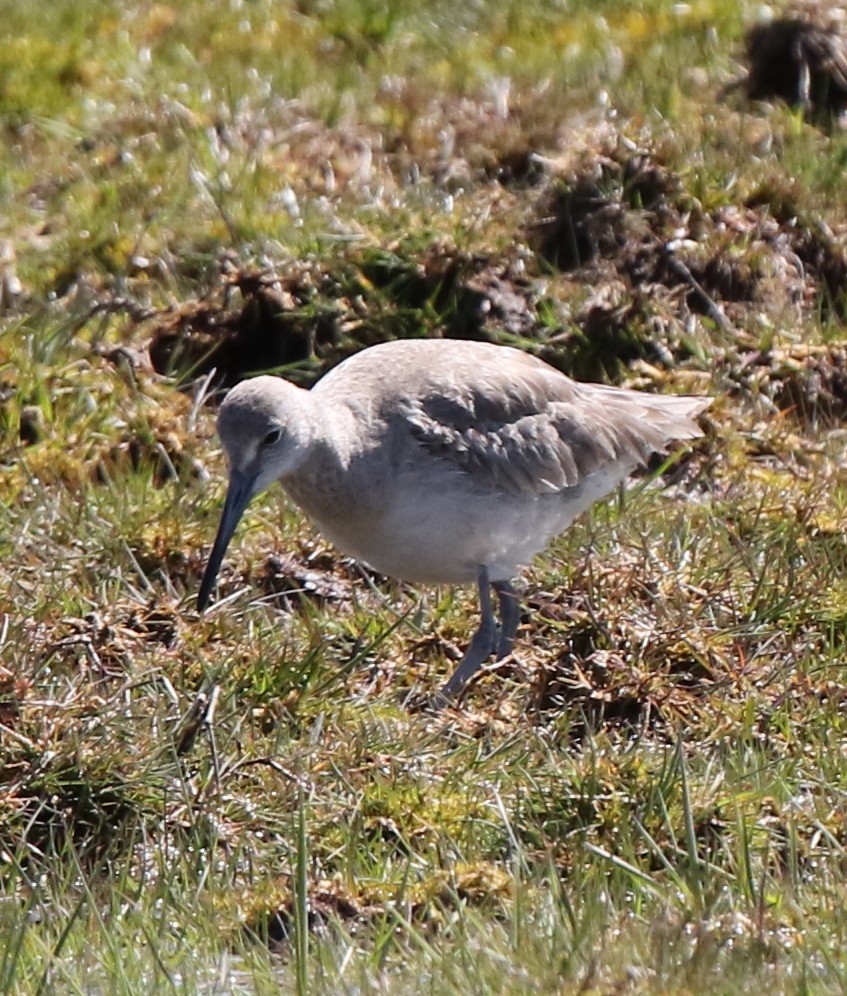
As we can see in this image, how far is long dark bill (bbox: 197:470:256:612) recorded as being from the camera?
18.4 feet

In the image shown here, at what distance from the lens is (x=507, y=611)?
6016 mm

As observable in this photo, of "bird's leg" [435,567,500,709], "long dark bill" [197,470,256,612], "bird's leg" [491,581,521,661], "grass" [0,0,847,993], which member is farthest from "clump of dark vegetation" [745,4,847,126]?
"long dark bill" [197,470,256,612]

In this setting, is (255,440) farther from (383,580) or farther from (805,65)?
(805,65)

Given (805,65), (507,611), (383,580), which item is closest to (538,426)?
(507,611)

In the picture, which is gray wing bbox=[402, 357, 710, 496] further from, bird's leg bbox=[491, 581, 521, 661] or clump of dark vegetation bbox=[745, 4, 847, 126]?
clump of dark vegetation bbox=[745, 4, 847, 126]

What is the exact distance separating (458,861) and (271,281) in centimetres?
316

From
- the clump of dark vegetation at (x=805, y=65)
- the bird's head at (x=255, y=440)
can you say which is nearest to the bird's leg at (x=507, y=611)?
the bird's head at (x=255, y=440)

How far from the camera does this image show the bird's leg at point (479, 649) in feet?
18.7

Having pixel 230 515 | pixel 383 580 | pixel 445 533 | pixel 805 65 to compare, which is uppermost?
pixel 805 65

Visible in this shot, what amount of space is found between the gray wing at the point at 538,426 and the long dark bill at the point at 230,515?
564 millimetres

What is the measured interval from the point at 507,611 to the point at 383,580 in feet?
Result: 2.03

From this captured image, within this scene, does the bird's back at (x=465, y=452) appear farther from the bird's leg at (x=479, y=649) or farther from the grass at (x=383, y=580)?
the grass at (x=383, y=580)

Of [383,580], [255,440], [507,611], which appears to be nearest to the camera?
[255,440]

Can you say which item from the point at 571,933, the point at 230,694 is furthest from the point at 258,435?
the point at 571,933
